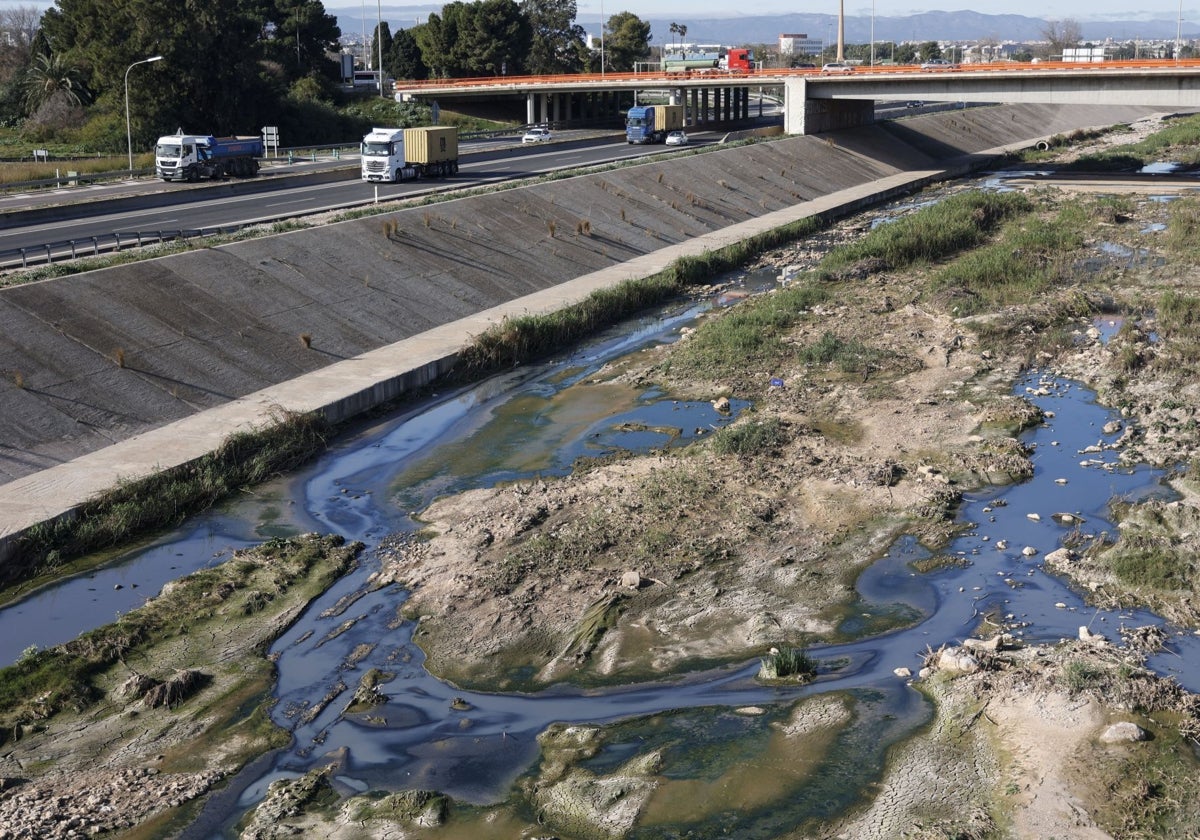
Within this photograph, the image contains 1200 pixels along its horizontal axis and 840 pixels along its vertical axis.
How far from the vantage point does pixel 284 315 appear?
35188 millimetres

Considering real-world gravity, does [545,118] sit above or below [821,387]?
above

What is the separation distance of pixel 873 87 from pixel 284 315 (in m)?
55.8

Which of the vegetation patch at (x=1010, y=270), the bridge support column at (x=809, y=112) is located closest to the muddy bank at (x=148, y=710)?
the vegetation patch at (x=1010, y=270)

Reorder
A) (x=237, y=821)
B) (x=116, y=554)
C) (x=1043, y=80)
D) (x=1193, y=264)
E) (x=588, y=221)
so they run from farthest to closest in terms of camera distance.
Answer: (x=1043, y=80), (x=588, y=221), (x=1193, y=264), (x=116, y=554), (x=237, y=821)

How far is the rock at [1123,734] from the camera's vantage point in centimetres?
1513

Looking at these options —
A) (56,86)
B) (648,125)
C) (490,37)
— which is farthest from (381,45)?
(648,125)

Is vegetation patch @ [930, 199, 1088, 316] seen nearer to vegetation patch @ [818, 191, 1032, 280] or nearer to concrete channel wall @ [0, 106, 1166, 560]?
vegetation patch @ [818, 191, 1032, 280]

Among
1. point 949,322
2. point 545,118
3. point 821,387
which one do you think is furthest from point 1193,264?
point 545,118

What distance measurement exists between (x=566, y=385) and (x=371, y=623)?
14518 mm

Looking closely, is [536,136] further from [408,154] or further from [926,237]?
[926,237]

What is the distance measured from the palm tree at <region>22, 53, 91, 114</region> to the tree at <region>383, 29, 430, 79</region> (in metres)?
50.8

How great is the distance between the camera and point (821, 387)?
103ft

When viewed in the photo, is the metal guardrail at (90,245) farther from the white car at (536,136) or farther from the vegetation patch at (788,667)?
the white car at (536,136)

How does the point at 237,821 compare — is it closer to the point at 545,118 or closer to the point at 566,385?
the point at 566,385
